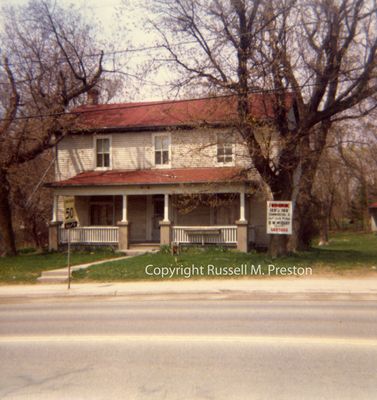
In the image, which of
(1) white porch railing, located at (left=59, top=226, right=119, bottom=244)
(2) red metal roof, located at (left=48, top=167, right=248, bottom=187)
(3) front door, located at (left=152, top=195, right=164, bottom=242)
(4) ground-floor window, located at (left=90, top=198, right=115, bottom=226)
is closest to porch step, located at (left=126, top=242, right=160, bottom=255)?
(1) white porch railing, located at (left=59, top=226, right=119, bottom=244)

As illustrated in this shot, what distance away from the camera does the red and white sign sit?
17078 millimetres

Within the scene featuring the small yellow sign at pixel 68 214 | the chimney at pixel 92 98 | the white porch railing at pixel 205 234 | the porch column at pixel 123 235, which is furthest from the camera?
the chimney at pixel 92 98

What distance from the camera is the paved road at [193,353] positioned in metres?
5.22

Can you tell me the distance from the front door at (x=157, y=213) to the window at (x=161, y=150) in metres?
1.83

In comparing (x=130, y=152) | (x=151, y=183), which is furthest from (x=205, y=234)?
(x=130, y=152)

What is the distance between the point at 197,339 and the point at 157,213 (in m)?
17.5

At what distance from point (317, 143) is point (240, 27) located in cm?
814

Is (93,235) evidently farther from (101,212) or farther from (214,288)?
(214,288)

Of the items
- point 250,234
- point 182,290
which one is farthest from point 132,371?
point 250,234

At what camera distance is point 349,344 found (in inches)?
274

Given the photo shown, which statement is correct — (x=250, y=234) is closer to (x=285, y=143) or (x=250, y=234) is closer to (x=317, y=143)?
(x=317, y=143)

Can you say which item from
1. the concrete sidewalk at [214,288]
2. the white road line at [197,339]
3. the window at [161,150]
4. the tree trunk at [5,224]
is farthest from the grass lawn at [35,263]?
the white road line at [197,339]

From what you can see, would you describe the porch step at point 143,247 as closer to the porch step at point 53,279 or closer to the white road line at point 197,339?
the porch step at point 53,279

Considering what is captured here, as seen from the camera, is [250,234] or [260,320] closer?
[260,320]
